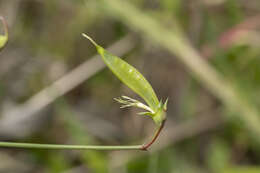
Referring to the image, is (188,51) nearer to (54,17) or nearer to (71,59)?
(71,59)

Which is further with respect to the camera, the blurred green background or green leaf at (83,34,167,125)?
the blurred green background

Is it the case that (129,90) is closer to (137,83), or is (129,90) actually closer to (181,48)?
(181,48)

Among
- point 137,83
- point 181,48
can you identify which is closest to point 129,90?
point 181,48

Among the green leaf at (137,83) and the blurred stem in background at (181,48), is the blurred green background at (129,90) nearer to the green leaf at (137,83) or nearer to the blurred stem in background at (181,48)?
the blurred stem in background at (181,48)

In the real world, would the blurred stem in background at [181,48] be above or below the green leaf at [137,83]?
below

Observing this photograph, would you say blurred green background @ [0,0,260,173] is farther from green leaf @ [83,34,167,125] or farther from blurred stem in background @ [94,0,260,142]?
green leaf @ [83,34,167,125]

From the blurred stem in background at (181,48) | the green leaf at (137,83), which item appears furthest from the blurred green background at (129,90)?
the green leaf at (137,83)

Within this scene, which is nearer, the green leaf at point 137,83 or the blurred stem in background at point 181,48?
the green leaf at point 137,83

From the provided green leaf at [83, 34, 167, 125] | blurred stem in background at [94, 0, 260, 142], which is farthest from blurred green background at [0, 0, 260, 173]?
green leaf at [83, 34, 167, 125]

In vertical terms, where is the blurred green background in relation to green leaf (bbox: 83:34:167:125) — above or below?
below
